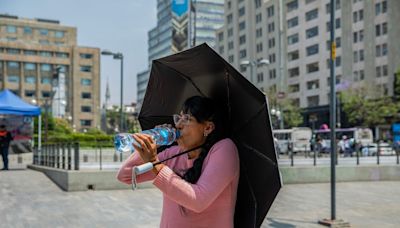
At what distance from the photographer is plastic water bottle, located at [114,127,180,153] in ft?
6.04

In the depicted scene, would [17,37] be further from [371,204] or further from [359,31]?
[371,204]

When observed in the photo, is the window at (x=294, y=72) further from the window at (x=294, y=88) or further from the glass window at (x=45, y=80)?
the glass window at (x=45, y=80)

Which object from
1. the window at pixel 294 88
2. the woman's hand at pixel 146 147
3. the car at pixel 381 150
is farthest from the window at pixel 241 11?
the woman's hand at pixel 146 147

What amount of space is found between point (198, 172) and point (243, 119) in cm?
38

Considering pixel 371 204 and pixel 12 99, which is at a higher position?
pixel 12 99

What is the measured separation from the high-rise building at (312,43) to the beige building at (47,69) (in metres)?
28.7

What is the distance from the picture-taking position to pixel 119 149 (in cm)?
186

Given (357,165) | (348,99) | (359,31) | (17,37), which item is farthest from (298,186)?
(17,37)

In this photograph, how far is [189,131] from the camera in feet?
7.30

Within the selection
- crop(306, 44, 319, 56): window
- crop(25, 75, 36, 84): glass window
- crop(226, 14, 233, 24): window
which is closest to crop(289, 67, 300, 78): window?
crop(306, 44, 319, 56): window

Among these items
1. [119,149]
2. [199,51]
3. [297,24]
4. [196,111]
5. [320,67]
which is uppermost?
[297,24]

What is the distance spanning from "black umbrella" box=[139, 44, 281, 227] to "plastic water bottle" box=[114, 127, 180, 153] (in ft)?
1.22

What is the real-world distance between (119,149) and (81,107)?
95.9 meters

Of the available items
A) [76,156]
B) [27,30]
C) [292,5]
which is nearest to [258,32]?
[292,5]
